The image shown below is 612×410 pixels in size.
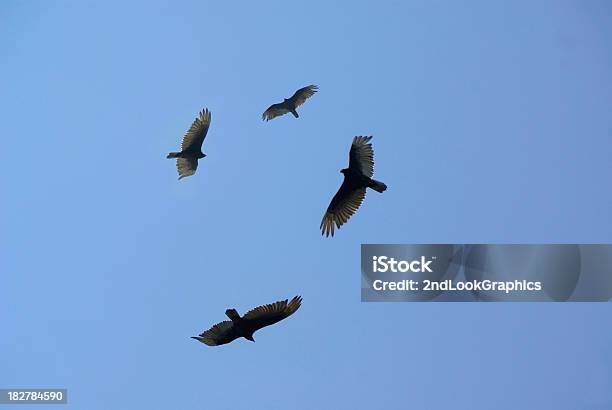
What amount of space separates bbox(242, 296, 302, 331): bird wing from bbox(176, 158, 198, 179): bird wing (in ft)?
2.30

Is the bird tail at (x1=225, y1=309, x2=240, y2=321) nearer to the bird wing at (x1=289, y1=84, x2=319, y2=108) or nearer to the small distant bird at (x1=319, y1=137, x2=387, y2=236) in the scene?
the small distant bird at (x1=319, y1=137, x2=387, y2=236)

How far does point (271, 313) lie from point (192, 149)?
83 cm

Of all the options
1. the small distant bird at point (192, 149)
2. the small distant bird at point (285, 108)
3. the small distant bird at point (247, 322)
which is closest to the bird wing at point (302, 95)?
the small distant bird at point (285, 108)

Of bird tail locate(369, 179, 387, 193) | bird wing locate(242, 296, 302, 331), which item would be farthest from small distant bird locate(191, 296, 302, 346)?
bird tail locate(369, 179, 387, 193)

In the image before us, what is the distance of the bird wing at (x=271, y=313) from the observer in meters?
3.70

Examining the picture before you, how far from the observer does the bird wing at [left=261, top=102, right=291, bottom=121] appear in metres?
3.99

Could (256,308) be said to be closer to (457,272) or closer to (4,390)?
(457,272)

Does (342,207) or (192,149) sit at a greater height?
(192,149)

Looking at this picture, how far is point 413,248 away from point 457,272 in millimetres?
220

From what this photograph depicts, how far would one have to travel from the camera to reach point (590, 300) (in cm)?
390

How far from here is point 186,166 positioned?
3961 millimetres

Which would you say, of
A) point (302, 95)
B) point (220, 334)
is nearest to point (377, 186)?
point (302, 95)

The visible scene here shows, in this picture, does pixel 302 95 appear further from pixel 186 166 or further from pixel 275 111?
pixel 186 166

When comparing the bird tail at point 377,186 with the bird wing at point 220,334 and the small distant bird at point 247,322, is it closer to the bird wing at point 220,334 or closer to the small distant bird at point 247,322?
the small distant bird at point 247,322
